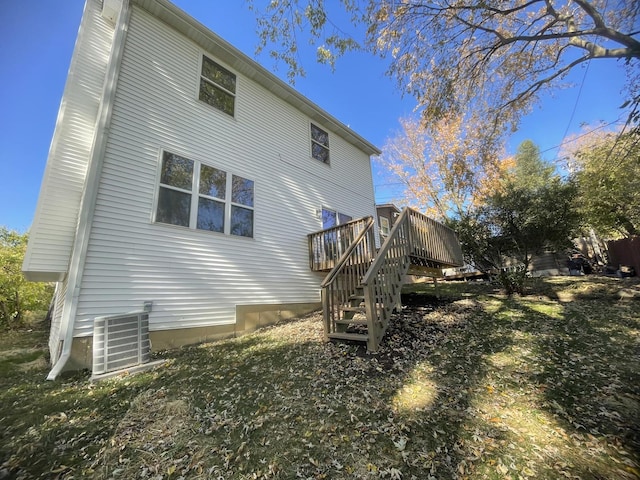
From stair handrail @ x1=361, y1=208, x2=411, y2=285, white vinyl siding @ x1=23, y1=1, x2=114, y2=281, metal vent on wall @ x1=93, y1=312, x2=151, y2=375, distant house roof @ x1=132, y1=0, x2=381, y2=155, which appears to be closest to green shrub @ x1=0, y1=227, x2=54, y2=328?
white vinyl siding @ x1=23, y1=1, x2=114, y2=281

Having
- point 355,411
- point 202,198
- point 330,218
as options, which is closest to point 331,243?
point 330,218

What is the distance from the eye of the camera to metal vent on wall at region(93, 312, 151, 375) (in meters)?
4.21

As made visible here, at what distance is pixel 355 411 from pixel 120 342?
13.0ft

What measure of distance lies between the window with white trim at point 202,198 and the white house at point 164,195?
0.03 metres

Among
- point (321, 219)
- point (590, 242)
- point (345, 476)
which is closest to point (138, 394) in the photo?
point (345, 476)

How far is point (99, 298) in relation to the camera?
4.67m

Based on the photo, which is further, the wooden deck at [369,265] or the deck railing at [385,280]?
the wooden deck at [369,265]

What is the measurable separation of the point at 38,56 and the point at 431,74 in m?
10.5

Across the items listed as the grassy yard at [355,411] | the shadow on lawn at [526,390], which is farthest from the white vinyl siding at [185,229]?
the shadow on lawn at [526,390]

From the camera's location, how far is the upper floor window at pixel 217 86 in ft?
23.6

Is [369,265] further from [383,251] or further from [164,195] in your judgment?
[164,195]

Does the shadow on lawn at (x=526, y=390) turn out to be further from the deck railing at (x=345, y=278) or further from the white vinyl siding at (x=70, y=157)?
the white vinyl siding at (x=70, y=157)

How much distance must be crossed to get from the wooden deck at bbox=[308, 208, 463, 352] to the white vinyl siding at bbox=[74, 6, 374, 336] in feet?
3.92

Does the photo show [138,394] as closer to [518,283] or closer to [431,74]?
[431,74]
